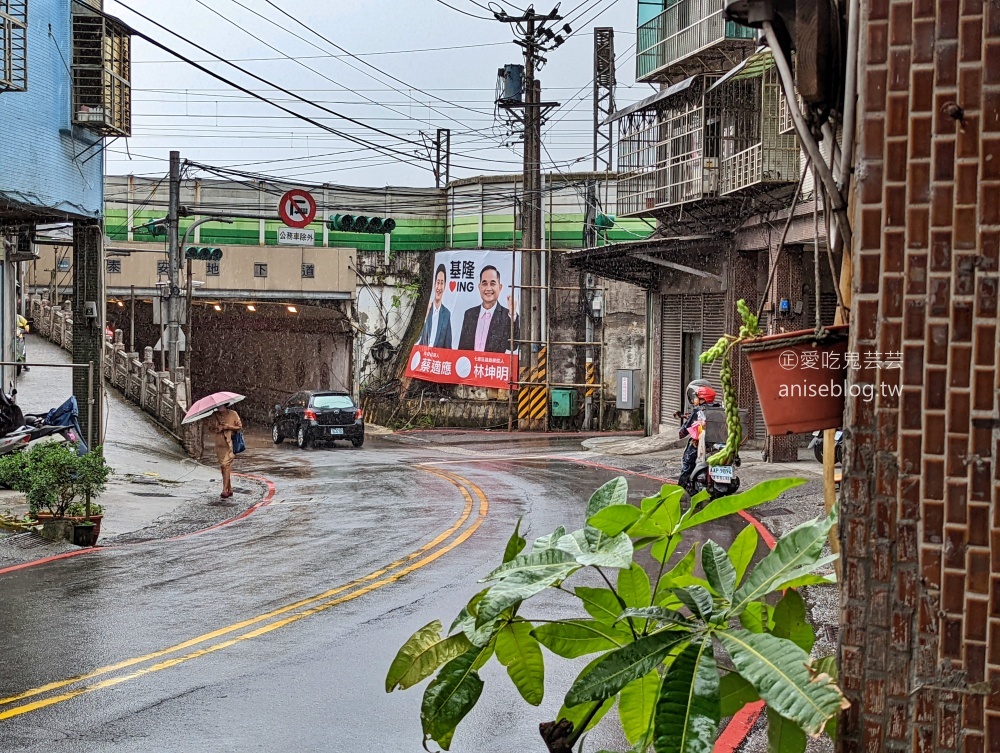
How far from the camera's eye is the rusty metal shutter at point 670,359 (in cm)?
2939

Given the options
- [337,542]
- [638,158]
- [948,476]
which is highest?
[638,158]

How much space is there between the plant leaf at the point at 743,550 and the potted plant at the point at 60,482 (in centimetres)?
1192

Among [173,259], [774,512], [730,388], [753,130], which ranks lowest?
[774,512]

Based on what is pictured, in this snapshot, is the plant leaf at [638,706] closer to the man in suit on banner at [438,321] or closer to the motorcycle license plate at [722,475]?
the motorcycle license plate at [722,475]

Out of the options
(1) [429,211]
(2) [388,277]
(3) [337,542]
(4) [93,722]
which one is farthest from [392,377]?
(4) [93,722]

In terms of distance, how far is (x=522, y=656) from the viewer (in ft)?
12.8

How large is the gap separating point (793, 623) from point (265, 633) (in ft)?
20.9

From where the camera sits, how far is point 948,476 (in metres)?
3.60

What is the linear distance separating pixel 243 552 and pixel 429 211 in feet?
97.3

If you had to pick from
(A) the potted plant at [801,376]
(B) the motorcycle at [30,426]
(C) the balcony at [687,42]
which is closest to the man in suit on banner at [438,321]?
(C) the balcony at [687,42]

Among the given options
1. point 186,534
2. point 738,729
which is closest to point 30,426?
point 186,534

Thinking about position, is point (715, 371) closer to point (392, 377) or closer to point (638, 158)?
point (638, 158)

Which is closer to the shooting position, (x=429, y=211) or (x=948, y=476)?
(x=948, y=476)

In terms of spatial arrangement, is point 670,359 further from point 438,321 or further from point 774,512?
point 774,512
